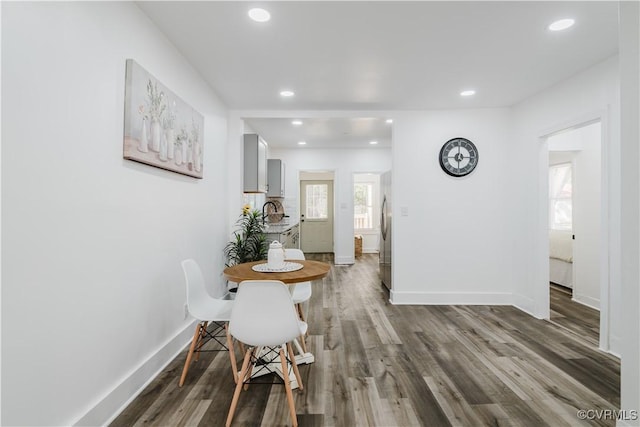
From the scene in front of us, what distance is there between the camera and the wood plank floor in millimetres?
1792

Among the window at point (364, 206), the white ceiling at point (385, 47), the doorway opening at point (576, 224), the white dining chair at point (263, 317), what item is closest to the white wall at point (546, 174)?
the white ceiling at point (385, 47)

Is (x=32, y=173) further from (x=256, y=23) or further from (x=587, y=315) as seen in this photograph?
(x=587, y=315)

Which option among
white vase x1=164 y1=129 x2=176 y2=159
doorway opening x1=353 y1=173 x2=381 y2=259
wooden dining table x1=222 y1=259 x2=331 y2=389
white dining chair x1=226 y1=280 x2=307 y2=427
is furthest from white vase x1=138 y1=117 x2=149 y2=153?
doorway opening x1=353 y1=173 x2=381 y2=259

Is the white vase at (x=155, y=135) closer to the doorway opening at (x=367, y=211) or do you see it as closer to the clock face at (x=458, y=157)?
the clock face at (x=458, y=157)

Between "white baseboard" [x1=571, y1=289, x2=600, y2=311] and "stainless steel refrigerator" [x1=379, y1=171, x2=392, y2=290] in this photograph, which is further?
"stainless steel refrigerator" [x1=379, y1=171, x2=392, y2=290]

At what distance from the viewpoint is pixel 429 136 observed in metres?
4.02

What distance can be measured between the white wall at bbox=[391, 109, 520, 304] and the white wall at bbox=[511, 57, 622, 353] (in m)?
0.21

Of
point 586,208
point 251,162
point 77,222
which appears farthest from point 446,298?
point 77,222

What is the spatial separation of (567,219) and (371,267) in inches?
136

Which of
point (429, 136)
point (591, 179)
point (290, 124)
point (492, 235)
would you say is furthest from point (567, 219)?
point (290, 124)

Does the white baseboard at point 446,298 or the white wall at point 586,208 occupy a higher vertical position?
the white wall at point 586,208

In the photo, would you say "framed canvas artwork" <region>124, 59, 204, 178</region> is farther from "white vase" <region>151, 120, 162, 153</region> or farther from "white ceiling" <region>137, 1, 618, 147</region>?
"white ceiling" <region>137, 1, 618, 147</region>

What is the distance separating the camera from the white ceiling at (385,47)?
1986 millimetres

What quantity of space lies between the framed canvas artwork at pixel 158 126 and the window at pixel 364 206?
251 inches
